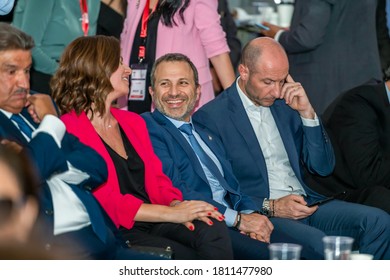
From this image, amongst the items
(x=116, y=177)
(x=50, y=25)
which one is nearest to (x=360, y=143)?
(x=116, y=177)

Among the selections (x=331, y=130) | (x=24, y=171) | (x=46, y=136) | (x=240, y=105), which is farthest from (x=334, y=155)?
(x=24, y=171)

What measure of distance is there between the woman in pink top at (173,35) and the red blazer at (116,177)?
1.10m

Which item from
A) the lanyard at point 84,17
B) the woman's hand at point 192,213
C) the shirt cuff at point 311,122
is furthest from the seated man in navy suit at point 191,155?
the lanyard at point 84,17

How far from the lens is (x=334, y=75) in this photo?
6.74 meters

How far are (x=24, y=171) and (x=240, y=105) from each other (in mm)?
2675

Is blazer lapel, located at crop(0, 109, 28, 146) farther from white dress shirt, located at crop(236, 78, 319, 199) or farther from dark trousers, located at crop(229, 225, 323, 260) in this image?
white dress shirt, located at crop(236, 78, 319, 199)

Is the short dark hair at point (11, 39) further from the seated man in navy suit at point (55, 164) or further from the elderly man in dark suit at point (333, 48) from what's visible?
the elderly man in dark suit at point (333, 48)

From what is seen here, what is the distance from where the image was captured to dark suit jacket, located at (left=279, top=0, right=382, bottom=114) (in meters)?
6.52

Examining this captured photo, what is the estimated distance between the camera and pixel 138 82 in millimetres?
5707

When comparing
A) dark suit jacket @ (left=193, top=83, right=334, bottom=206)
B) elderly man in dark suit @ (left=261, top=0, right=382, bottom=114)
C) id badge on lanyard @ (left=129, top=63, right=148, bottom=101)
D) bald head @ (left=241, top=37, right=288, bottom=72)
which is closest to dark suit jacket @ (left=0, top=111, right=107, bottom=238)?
dark suit jacket @ (left=193, top=83, right=334, bottom=206)

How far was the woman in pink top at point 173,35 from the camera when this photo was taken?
575 cm

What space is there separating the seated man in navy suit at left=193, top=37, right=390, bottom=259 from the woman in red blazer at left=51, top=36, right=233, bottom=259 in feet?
1.92

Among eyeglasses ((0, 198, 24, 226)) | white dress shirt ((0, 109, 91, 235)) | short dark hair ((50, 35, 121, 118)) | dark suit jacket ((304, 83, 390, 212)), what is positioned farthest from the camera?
dark suit jacket ((304, 83, 390, 212))

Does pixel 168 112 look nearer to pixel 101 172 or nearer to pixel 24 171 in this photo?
pixel 101 172
